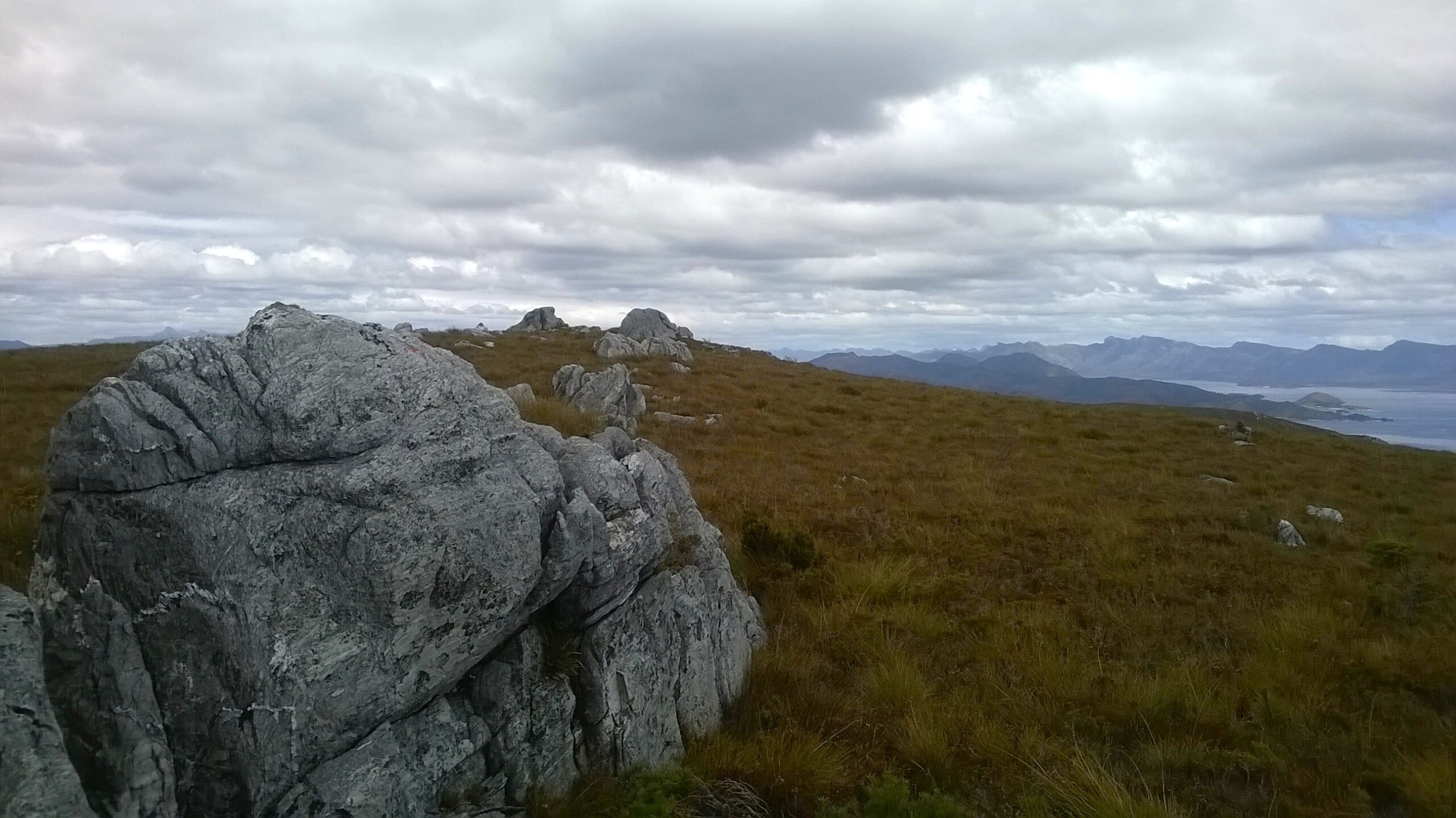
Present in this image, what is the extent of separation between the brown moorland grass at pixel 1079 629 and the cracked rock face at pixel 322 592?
872 millimetres

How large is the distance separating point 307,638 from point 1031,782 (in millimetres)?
6144

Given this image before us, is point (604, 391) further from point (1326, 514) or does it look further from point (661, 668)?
point (1326, 514)

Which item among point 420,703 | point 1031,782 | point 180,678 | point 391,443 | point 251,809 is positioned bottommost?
point 1031,782

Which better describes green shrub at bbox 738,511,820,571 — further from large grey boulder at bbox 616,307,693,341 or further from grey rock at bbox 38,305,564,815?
large grey boulder at bbox 616,307,693,341

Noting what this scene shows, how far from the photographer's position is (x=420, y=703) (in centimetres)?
557

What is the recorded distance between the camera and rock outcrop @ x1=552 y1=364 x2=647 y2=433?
22844 millimetres

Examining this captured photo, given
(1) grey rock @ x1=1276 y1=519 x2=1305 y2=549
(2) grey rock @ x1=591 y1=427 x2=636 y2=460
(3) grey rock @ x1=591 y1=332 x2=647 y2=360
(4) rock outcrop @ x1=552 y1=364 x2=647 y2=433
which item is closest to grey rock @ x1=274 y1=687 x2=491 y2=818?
(2) grey rock @ x1=591 y1=427 x2=636 y2=460

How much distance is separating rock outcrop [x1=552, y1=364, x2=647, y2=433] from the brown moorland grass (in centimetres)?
213

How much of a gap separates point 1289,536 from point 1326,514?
3.05m

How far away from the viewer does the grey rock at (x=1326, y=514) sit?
16.5 m

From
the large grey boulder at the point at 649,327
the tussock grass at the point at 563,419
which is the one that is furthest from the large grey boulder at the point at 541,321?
the tussock grass at the point at 563,419

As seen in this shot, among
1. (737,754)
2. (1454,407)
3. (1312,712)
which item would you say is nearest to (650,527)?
(737,754)

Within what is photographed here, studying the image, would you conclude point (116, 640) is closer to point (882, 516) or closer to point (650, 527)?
point (650, 527)

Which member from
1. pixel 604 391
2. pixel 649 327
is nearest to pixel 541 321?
pixel 649 327
